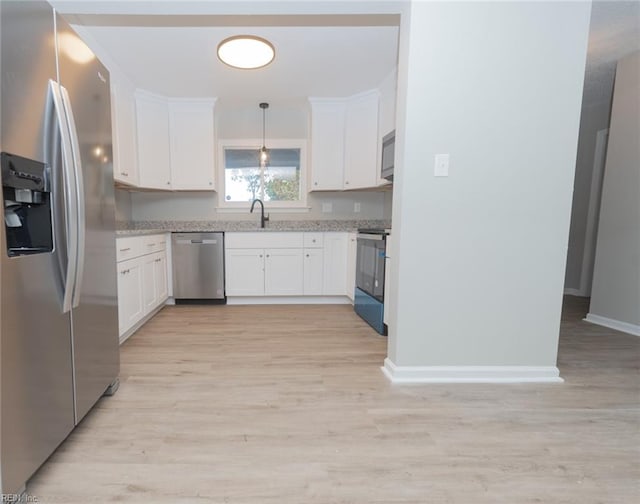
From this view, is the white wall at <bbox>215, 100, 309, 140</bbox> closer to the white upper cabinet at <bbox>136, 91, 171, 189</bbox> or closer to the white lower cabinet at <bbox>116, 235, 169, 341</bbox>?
the white upper cabinet at <bbox>136, 91, 171, 189</bbox>

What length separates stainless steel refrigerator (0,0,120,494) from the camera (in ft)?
3.03

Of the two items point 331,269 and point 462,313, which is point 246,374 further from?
point 331,269

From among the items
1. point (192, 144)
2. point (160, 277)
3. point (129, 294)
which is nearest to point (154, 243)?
point (160, 277)

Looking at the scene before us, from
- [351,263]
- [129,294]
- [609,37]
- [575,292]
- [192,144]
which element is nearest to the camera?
[129,294]

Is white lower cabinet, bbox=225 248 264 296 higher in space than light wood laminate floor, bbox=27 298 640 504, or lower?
higher

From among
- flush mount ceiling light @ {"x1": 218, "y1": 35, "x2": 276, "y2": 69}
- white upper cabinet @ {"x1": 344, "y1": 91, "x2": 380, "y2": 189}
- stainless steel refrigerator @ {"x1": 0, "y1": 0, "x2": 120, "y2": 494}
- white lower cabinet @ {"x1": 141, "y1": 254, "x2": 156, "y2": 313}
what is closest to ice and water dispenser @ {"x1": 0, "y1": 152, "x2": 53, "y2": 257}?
stainless steel refrigerator @ {"x1": 0, "y1": 0, "x2": 120, "y2": 494}

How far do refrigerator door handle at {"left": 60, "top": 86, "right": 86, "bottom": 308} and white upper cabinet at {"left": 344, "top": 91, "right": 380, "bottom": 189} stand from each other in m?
2.65

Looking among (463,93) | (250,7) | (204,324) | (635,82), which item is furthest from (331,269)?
(635,82)

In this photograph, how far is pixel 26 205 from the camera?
41.4 inches

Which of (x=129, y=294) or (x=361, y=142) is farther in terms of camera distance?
(x=361, y=142)

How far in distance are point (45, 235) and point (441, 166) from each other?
1771mm

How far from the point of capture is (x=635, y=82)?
8.89ft

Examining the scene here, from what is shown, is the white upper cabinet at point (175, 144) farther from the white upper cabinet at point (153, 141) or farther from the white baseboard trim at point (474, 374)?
the white baseboard trim at point (474, 374)

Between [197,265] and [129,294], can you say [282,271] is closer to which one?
[197,265]
